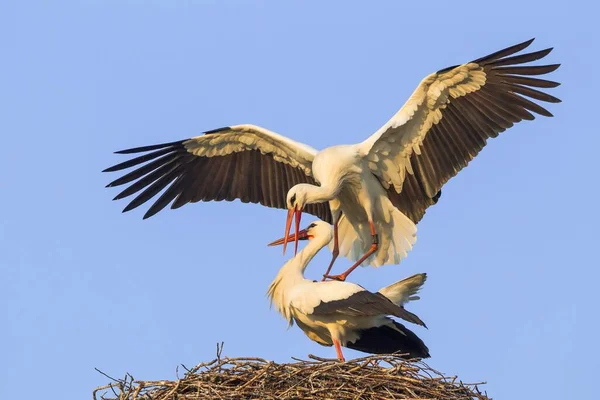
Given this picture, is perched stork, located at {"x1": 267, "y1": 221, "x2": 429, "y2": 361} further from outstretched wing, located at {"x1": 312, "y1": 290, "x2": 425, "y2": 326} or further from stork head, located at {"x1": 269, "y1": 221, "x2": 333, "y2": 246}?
stork head, located at {"x1": 269, "y1": 221, "x2": 333, "y2": 246}

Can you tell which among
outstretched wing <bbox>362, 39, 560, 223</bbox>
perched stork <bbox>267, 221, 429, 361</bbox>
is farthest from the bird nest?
outstretched wing <bbox>362, 39, 560, 223</bbox>

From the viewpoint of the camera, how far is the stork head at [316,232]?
11523mm

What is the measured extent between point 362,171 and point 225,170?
1.65 m

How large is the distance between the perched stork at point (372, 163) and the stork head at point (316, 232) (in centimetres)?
12

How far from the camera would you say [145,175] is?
13.0 metres

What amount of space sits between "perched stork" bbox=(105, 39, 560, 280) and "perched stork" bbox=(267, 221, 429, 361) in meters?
0.94

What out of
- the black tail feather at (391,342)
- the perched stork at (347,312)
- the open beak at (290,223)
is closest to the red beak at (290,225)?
the open beak at (290,223)

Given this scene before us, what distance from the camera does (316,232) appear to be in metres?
11.6

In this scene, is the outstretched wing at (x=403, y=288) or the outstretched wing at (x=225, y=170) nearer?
the outstretched wing at (x=403, y=288)

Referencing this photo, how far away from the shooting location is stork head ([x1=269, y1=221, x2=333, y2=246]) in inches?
454

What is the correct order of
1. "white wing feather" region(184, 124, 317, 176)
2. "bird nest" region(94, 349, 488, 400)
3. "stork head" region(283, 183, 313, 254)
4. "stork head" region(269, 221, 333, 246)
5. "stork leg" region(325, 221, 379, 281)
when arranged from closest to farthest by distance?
"bird nest" region(94, 349, 488, 400)
"stork head" region(269, 221, 333, 246)
"stork head" region(283, 183, 313, 254)
"stork leg" region(325, 221, 379, 281)
"white wing feather" region(184, 124, 317, 176)

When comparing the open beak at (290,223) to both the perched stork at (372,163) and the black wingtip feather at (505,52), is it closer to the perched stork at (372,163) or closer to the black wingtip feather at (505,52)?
the perched stork at (372,163)

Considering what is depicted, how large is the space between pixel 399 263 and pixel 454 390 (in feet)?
10.1

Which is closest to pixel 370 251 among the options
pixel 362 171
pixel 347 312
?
pixel 362 171
